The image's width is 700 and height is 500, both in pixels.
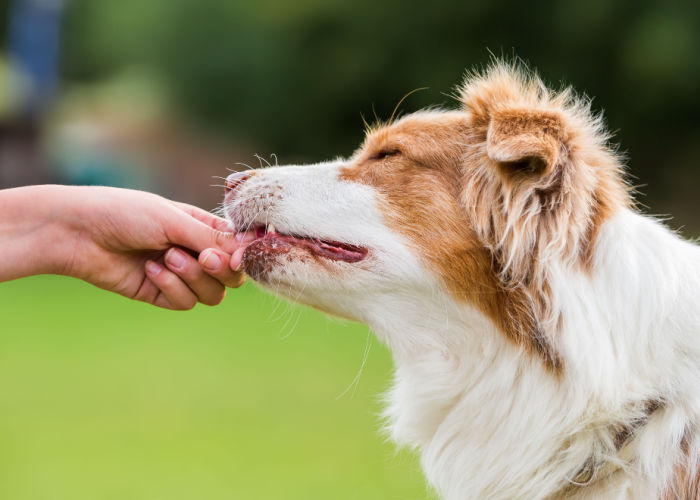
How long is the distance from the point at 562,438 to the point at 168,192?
70.3ft

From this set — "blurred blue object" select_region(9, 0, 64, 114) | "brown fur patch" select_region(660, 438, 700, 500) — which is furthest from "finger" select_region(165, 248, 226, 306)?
"blurred blue object" select_region(9, 0, 64, 114)

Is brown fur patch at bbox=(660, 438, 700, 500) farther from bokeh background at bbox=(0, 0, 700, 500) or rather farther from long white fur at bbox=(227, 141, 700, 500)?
bokeh background at bbox=(0, 0, 700, 500)

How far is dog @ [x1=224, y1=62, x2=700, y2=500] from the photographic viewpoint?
343 cm

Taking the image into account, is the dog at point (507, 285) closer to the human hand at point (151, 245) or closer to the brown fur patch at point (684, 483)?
the brown fur patch at point (684, 483)

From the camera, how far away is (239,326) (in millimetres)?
13352

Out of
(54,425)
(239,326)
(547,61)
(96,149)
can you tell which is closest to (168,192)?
(96,149)

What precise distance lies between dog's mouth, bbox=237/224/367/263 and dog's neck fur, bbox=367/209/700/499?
1.00ft

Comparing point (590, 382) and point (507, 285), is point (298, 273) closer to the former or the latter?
point (507, 285)

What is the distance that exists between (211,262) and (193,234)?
18 centimetres

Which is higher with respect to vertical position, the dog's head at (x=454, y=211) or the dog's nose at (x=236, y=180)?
the dog's head at (x=454, y=211)

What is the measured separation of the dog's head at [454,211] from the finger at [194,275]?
0.32 m

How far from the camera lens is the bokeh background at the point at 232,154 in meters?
7.54

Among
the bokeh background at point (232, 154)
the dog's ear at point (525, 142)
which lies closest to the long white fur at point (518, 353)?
the dog's ear at point (525, 142)

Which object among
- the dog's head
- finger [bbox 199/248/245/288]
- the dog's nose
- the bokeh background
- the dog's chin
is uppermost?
the dog's head
